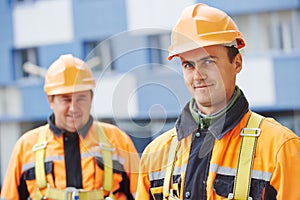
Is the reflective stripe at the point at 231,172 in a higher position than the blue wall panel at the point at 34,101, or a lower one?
lower

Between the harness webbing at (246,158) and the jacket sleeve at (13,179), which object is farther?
the jacket sleeve at (13,179)

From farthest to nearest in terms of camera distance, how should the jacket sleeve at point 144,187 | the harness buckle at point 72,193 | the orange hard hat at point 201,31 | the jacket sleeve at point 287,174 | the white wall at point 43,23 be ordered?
the white wall at point 43,23
the harness buckle at point 72,193
the jacket sleeve at point 144,187
the orange hard hat at point 201,31
the jacket sleeve at point 287,174

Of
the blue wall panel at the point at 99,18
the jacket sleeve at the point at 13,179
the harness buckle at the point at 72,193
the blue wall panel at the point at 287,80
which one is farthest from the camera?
the blue wall panel at the point at 99,18

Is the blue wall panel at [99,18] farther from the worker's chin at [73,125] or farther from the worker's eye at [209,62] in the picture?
the worker's eye at [209,62]

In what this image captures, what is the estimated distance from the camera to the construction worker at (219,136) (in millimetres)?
1556

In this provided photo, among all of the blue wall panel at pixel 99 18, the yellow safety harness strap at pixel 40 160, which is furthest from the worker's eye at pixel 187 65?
the blue wall panel at pixel 99 18

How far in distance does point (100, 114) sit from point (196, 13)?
817 mm

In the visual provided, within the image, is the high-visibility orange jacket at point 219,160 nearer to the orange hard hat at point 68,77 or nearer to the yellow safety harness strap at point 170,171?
the yellow safety harness strap at point 170,171

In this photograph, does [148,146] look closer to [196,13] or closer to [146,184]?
[146,184]

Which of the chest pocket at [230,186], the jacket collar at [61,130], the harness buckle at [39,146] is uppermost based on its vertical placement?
the jacket collar at [61,130]

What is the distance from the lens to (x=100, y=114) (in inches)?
92.0

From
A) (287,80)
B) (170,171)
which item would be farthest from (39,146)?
(287,80)

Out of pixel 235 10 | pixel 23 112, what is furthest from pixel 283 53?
pixel 23 112

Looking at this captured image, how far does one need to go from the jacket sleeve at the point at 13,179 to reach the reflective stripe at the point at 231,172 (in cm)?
122
